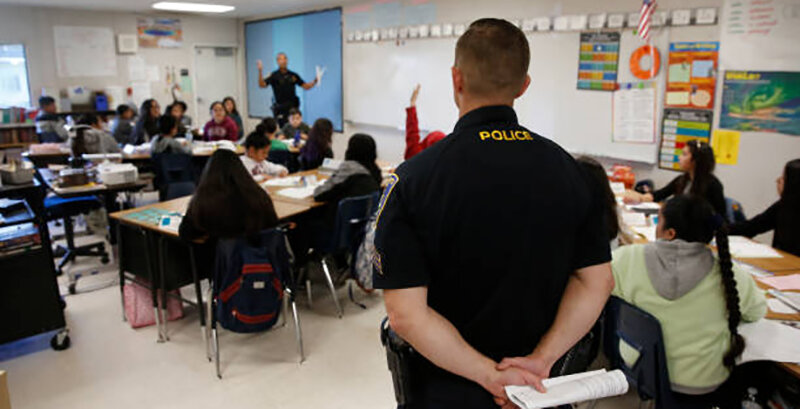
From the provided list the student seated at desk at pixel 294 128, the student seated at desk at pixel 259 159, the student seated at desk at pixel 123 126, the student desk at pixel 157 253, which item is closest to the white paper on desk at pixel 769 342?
the student desk at pixel 157 253

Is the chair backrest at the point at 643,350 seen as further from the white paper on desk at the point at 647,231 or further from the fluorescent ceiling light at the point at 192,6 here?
the fluorescent ceiling light at the point at 192,6

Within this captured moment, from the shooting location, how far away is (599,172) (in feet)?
9.14

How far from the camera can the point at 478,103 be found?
1.20 m

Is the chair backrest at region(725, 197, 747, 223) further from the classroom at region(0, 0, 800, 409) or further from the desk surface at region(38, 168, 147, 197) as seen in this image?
the desk surface at region(38, 168, 147, 197)

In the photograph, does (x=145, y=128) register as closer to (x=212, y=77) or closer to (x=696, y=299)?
(x=212, y=77)

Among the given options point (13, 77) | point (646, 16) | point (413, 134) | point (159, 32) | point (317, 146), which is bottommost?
point (317, 146)

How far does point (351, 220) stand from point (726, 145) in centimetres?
313

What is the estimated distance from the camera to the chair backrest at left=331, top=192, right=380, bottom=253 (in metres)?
3.57

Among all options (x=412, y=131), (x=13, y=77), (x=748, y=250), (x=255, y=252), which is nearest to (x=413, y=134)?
(x=412, y=131)

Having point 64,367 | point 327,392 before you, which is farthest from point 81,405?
point 327,392

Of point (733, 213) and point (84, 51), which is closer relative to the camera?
point (733, 213)

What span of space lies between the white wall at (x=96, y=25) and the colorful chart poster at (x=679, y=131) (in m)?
8.25

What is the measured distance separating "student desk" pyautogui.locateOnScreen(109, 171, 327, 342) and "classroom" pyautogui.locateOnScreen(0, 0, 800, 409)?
20 mm

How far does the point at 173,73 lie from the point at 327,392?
28.5 feet
